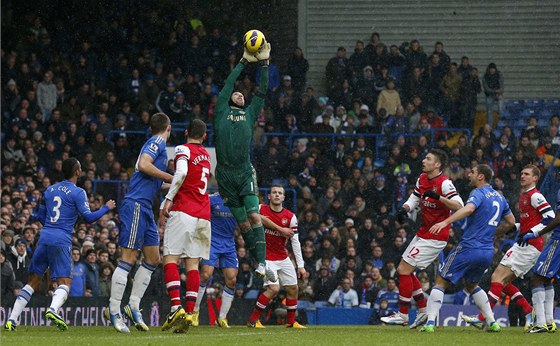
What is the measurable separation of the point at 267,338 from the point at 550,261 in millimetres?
4415

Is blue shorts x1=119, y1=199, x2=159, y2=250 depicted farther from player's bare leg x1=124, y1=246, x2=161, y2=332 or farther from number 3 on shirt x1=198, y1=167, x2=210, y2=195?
number 3 on shirt x1=198, y1=167, x2=210, y2=195

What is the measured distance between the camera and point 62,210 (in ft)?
49.5

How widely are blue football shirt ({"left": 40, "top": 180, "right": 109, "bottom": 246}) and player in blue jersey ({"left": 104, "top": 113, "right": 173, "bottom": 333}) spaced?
599 millimetres

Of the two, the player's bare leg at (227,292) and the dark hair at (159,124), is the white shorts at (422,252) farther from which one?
the dark hair at (159,124)

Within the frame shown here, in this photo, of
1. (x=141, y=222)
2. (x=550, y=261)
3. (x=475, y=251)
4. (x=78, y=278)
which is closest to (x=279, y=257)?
(x=475, y=251)

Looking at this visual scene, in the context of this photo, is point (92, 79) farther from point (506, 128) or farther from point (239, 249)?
point (506, 128)

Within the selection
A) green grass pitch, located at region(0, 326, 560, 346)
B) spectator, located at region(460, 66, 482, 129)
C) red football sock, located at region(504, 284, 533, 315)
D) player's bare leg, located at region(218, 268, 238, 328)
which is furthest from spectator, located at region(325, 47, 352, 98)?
green grass pitch, located at region(0, 326, 560, 346)

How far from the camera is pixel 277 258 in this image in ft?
57.3

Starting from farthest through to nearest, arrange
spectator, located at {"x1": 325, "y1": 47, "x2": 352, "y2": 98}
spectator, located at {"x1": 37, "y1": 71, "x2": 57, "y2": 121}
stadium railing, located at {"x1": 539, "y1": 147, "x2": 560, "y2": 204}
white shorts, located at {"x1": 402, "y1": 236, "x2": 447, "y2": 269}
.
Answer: spectator, located at {"x1": 325, "y1": 47, "x2": 352, "y2": 98}
spectator, located at {"x1": 37, "y1": 71, "x2": 57, "y2": 121}
stadium railing, located at {"x1": 539, "y1": 147, "x2": 560, "y2": 204}
white shorts, located at {"x1": 402, "y1": 236, "x2": 447, "y2": 269}

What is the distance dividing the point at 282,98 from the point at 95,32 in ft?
16.4

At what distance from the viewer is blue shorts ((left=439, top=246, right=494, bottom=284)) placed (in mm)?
15719

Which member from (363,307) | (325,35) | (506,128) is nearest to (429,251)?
(363,307)

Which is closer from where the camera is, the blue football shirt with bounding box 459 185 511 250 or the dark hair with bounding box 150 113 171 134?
the dark hair with bounding box 150 113 171 134

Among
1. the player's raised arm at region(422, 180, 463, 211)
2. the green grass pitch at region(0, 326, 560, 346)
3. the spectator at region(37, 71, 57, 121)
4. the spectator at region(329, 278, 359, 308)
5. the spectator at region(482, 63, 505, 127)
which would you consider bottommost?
the spectator at region(329, 278, 359, 308)
